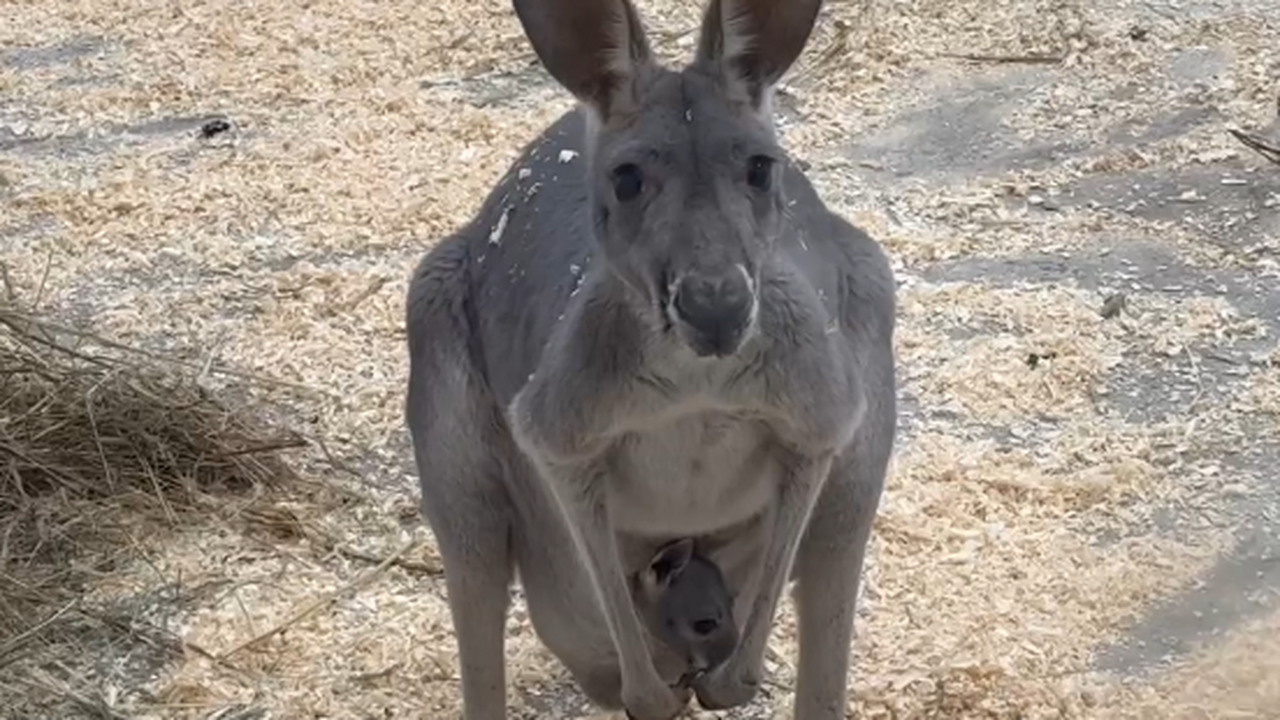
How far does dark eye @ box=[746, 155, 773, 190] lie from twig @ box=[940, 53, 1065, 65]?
3.39 m

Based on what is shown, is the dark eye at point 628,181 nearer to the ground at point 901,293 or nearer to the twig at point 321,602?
the ground at point 901,293

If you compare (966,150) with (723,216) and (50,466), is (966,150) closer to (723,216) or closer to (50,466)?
(50,466)

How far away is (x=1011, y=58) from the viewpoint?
18.2 feet

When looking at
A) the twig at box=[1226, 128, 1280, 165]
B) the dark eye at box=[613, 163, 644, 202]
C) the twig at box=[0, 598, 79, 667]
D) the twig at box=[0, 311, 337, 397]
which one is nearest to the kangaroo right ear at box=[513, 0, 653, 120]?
the dark eye at box=[613, 163, 644, 202]

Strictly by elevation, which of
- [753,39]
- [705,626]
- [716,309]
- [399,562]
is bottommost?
[399,562]

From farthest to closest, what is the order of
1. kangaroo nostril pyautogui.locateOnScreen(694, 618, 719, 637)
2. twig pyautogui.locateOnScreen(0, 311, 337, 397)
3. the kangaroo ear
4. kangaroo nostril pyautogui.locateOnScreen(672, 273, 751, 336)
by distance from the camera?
twig pyautogui.locateOnScreen(0, 311, 337, 397), kangaroo nostril pyautogui.locateOnScreen(694, 618, 719, 637), the kangaroo ear, kangaroo nostril pyautogui.locateOnScreen(672, 273, 751, 336)

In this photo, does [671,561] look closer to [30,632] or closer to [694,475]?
[694,475]

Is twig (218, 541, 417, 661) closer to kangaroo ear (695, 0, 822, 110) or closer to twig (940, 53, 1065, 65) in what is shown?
kangaroo ear (695, 0, 822, 110)

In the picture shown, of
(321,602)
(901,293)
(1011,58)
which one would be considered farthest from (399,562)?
(1011,58)

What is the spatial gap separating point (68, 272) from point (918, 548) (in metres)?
2.37

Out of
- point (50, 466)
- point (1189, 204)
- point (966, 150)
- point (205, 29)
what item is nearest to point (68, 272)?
point (50, 466)

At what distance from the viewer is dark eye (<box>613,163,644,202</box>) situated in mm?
2266

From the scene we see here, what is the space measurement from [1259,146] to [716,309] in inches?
123

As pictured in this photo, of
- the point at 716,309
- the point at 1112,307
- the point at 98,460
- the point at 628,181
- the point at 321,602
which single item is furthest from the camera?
the point at 1112,307
